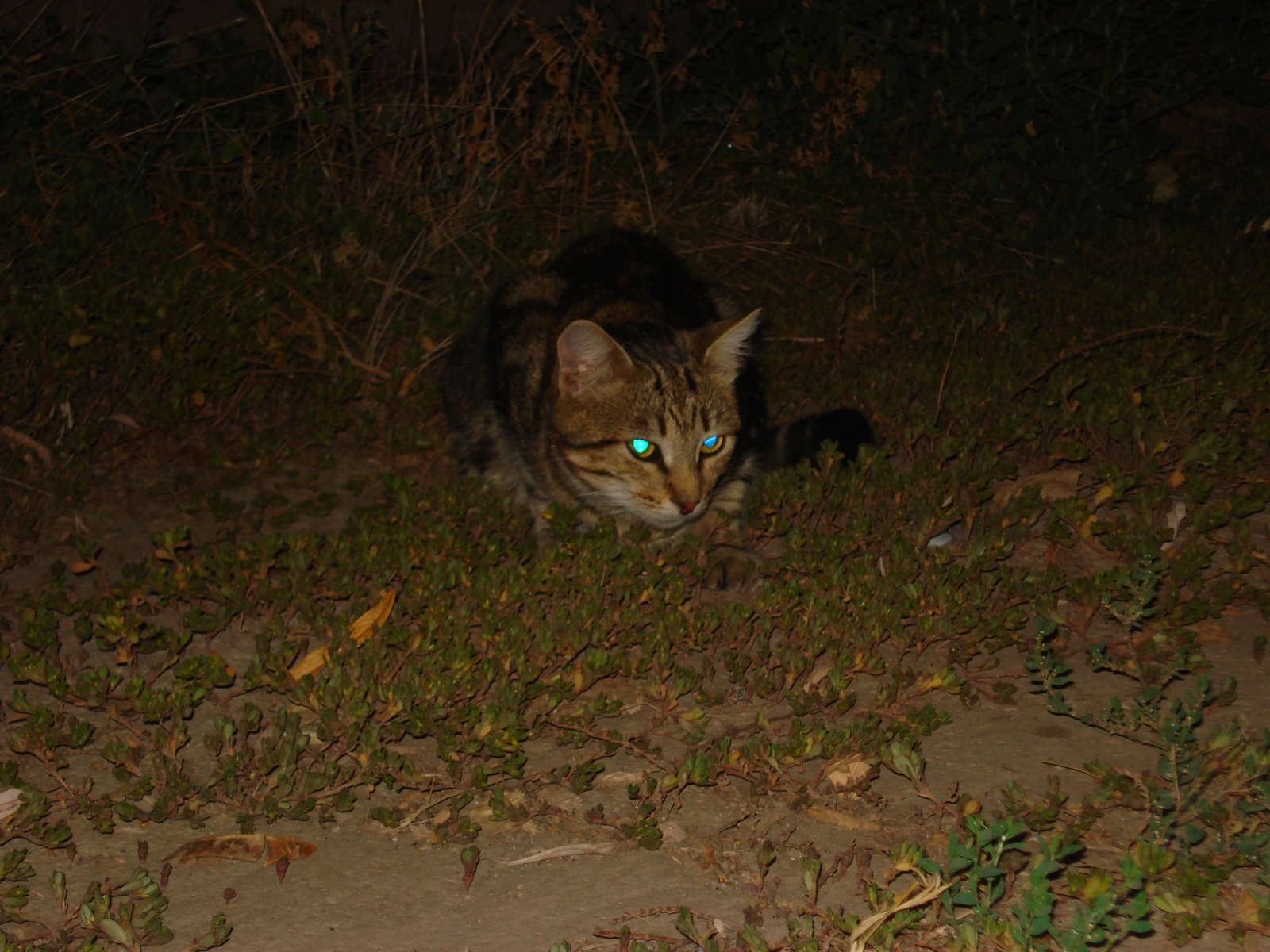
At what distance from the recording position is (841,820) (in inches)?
98.3

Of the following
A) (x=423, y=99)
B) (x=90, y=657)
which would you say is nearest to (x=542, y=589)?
(x=90, y=657)

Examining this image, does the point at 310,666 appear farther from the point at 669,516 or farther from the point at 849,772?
the point at 849,772

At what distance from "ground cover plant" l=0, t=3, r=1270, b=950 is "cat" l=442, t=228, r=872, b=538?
0.20 meters

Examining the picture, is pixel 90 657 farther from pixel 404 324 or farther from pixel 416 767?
pixel 404 324

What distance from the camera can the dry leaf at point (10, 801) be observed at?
97.7 inches

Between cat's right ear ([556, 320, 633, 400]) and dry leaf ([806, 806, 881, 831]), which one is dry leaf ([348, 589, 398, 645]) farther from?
dry leaf ([806, 806, 881, 831])

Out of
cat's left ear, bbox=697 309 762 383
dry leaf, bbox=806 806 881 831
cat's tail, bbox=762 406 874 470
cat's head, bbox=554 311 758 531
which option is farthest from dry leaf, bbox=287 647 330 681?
cat's tail, bbox=762 406 874 470

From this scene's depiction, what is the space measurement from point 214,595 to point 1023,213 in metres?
5.67

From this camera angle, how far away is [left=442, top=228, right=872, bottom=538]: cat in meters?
3.71

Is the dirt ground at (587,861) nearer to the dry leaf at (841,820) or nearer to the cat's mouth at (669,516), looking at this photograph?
the dry leaf at (841,820)

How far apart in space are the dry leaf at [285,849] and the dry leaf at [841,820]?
1.14m

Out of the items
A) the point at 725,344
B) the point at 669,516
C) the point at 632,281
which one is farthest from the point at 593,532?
the point at 632,281

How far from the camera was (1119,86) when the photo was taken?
6535 millimetres

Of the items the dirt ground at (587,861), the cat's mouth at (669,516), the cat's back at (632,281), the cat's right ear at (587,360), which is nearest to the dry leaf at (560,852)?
the dirt ground at (587,861)
